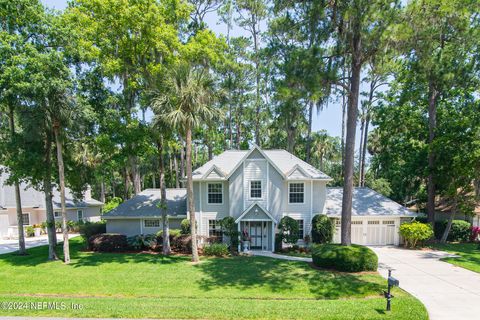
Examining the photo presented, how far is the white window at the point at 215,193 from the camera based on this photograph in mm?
20219

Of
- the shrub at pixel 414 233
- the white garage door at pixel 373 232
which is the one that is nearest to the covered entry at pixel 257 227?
the white garage door at pixel 373 232

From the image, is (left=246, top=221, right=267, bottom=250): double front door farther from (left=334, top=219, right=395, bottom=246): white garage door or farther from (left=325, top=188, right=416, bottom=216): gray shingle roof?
(left=334, top=219, right=395, bottom=246): white garage door

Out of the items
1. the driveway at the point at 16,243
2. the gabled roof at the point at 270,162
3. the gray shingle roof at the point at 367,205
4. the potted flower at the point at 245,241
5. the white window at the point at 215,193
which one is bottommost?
the driveway at the point at 16,243

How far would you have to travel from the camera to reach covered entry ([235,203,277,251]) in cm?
1889

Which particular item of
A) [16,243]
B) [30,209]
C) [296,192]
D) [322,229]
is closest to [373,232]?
[322,229]

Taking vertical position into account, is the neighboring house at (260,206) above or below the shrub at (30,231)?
above

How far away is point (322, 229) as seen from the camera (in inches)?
757

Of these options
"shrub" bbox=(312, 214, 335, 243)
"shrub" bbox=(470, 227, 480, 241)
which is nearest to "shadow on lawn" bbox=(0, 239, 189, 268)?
"shrub" bbox=(312, 214, 335, 243)

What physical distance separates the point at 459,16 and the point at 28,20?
24.2m

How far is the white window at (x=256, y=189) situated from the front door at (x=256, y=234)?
1908mm

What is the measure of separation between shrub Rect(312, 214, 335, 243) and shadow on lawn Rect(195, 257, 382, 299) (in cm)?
453

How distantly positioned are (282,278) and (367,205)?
11990mm

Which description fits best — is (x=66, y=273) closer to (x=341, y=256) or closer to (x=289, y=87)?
(x=341, y=256)

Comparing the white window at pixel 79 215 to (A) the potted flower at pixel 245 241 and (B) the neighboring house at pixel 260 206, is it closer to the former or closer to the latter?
(B) the neighboring house at pixel 260 206
